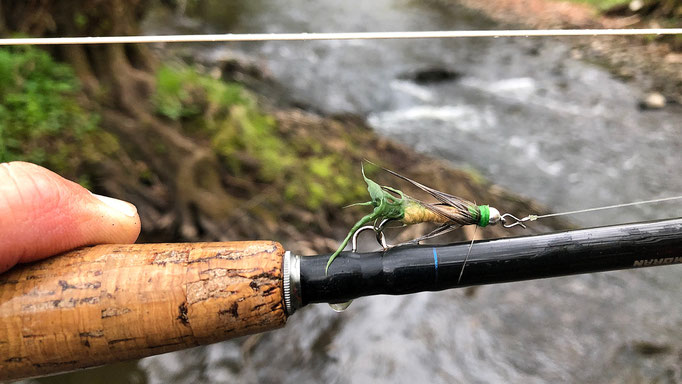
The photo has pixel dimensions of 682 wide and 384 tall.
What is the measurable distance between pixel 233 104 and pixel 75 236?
11.5ft

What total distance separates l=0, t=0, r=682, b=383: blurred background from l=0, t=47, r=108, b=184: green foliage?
0.01 metres

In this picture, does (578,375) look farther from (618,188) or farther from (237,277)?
(618,188)

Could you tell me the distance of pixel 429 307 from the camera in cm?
355

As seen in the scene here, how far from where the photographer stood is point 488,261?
123 centimetres

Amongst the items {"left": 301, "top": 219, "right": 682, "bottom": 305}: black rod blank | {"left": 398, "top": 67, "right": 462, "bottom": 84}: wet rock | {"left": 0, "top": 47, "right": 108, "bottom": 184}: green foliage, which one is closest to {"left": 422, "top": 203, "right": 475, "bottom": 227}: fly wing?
{"left": 301, "top": 219, "right": 682, "bottom": 305}: black rod blank

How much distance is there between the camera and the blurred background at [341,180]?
10.2 ft

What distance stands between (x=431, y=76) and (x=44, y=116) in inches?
282

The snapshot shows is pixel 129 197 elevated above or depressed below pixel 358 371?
above

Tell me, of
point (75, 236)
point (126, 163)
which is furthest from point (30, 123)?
point (75, 236)

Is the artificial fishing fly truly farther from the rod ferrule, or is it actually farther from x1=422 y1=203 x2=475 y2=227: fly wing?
the rod ferrule

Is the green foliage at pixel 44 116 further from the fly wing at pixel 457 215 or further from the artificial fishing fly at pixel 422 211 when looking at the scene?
the fly wing at pixel 457 215

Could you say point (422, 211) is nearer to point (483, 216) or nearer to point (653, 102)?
point (483, 216)

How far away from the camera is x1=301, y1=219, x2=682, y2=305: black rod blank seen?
1220mm

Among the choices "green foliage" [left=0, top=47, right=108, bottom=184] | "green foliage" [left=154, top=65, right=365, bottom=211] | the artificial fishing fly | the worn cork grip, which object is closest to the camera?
the worn cork grip
